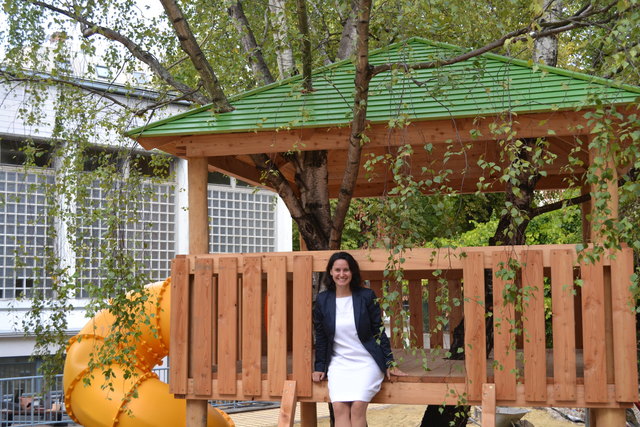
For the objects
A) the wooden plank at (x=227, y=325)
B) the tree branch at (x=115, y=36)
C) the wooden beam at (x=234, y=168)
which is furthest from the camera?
the wooden beam at (x=234, y=168)

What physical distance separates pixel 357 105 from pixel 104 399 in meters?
4.98

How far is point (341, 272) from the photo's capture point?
6344 millimetres

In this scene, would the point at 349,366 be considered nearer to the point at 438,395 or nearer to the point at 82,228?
the point at 438,395

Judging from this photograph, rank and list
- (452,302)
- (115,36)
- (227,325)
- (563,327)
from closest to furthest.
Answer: (563,327), (227,325), (115,36), (452,302)

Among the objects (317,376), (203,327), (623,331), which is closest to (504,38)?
(623,331)

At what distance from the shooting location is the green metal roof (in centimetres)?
634

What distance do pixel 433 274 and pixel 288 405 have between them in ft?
5.42

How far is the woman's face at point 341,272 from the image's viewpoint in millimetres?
6332

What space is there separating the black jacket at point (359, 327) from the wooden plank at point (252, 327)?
51 cm

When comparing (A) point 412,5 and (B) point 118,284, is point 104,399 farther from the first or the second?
(A) point 412,5

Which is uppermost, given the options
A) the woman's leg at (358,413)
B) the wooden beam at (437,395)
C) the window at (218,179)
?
the window at (218,179)

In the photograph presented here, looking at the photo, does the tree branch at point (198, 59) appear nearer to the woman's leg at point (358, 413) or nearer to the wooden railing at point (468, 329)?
the wooden railing at point (468, 329)

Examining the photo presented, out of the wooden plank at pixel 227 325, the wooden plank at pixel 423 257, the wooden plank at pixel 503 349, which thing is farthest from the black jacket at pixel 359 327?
the wooden plank at pixel 503 349

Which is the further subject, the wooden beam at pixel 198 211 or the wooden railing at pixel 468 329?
the wooden beam at pixel 198 211
